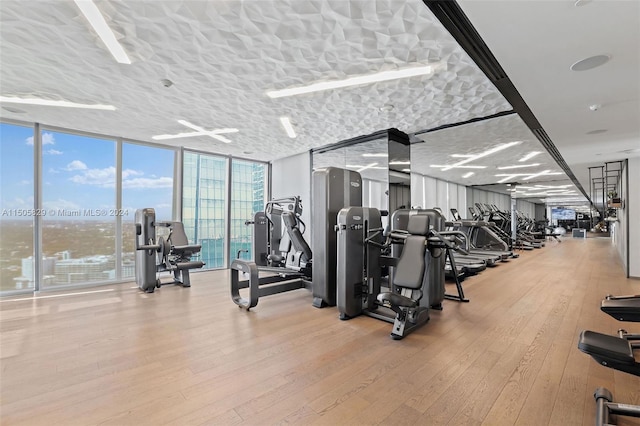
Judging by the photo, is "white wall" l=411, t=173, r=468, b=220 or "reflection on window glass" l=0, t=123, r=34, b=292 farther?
"white wall" l=411, t=173, r=468, b=220

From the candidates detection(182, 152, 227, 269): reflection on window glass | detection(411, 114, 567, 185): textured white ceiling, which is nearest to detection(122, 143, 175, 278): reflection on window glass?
detection(182, 152, 227, 269): reflection on window glass

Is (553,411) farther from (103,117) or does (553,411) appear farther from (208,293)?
(103,117)

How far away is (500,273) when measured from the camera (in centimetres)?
654

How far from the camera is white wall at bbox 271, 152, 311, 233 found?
7.99m

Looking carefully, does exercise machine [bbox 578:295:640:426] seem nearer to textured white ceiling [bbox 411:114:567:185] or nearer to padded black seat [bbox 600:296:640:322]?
padded black seat [bbox 600:296:640:322]

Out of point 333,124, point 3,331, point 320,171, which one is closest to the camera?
point 3,331

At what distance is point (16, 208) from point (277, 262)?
4.63m

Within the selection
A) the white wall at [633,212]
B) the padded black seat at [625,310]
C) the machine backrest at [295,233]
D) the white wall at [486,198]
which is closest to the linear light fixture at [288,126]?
the machine backrest at [295,233]

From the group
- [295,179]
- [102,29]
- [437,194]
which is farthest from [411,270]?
[437,194]

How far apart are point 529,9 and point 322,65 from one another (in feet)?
6.39

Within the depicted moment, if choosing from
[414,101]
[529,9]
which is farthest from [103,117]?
[529,9]

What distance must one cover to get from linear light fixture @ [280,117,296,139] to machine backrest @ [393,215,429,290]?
2.99 m

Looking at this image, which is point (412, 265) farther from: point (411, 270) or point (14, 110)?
point (14, 110)

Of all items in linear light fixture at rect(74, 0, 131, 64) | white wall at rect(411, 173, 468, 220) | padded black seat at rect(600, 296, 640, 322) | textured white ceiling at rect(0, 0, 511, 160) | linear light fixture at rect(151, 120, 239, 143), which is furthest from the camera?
white wall at rect(411, 173, 468, 220)
